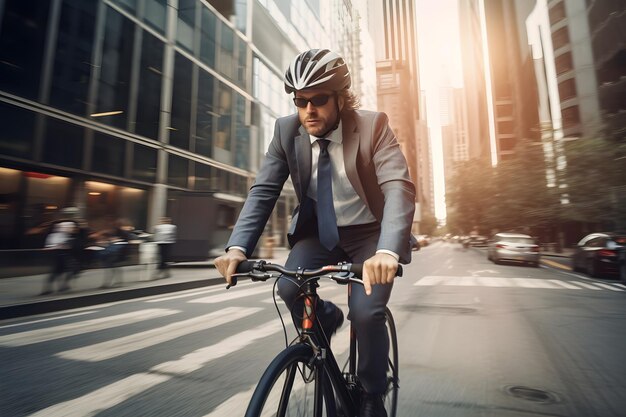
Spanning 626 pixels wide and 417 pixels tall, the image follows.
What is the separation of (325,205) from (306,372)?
0.78 m

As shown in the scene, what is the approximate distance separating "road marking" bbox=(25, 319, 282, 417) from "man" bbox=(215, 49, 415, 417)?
1.73m

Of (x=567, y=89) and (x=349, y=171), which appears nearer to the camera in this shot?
(x=349, y=171)

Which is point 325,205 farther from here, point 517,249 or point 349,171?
point 517,249

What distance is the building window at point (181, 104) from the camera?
62.8 ft

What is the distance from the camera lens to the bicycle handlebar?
1574mm

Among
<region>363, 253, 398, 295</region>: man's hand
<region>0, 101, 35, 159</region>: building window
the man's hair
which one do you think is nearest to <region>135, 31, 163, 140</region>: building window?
<region>0, 101, 35, 159</region>: building window

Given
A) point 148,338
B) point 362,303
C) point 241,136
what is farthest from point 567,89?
point 362,303

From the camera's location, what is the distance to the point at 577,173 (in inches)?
973

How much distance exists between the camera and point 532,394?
3.05 metres

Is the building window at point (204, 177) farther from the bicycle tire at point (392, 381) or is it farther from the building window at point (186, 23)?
the bicycle tire at point (392, 381)

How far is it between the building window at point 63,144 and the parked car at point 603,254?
642 inches

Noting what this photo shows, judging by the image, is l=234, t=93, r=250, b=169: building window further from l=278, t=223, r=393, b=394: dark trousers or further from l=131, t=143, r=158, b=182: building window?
l=278, t=223, r=393, b=394: dark trousers

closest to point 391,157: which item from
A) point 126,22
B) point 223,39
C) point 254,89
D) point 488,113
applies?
point 126,22

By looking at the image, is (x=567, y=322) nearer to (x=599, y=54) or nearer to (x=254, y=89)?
(x=254, y=89)
